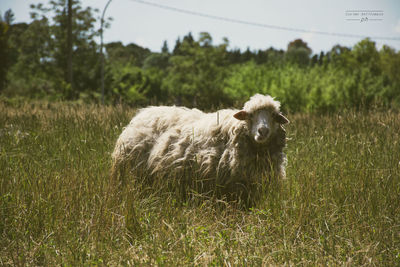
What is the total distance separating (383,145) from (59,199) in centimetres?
390

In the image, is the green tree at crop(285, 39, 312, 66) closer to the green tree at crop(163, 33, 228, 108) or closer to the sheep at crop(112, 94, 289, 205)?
the green tree at crop(163, 33, 228, 108)

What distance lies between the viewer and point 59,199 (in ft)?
9.86

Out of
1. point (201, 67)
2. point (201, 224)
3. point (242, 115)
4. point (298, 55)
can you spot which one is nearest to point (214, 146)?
point (242, 115)

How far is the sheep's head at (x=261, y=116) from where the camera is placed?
3492 mm

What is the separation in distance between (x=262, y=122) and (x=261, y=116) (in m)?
0.10

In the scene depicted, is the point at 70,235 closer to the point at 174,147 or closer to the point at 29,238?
the point at 29,238

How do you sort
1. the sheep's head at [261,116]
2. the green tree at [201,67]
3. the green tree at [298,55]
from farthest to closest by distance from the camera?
the green tree at [298,55]
the green tree at [201,67]
the sheep's head at [261,116]

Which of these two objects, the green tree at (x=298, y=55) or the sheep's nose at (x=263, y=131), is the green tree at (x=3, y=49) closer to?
the sheep's nose at (x=263, y=131)

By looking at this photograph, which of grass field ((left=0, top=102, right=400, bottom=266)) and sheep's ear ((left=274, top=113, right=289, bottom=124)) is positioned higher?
sheep's ear ((left=274, top=113, right=289, bottom=124))

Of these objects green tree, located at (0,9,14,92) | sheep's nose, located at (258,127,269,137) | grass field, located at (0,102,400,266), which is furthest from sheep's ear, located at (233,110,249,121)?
green tree, located at (0,9,14,92)

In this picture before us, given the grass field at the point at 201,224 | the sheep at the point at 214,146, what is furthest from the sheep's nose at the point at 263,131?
the grass field at the point at 201,224

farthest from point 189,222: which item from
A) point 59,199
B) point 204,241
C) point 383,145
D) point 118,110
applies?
point 118,110

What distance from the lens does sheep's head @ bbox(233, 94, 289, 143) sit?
3492 millimetres

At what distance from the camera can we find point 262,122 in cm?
346
